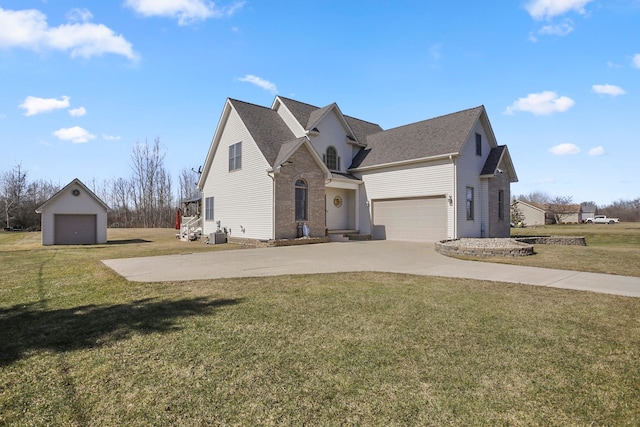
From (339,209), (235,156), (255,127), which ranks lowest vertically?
(339,209)

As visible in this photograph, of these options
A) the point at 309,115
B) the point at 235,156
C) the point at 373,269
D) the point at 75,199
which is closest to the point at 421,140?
the point at 309,115

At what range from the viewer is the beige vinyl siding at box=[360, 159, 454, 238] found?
1809 centimetres

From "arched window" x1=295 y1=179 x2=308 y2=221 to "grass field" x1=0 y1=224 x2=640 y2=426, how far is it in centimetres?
1235

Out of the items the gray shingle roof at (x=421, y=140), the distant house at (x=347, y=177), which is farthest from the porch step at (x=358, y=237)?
the gray shingle roof at (x=421, y=140)

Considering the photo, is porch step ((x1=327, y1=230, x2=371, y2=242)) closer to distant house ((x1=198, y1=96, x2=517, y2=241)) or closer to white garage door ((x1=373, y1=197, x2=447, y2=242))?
distant house ((x1=198, y1=96, x2=517, y2=241))

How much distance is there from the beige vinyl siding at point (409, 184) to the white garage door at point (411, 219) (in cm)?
28

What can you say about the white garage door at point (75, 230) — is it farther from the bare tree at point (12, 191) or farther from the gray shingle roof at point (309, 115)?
the bare tree at point (12, 191)

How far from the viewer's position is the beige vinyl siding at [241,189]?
18109 millimetres

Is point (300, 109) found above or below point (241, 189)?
above

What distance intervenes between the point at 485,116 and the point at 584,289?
624 inches

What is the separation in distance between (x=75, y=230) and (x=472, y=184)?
24.1 metres

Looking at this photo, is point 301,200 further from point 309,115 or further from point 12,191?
point 12,191

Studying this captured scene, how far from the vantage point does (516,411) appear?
8.86 ft

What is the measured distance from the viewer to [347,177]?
859 inches
